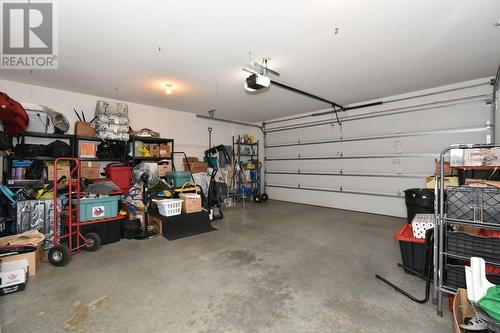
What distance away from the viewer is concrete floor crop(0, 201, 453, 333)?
1.75m

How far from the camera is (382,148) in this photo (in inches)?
210

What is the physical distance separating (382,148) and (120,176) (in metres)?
6.10

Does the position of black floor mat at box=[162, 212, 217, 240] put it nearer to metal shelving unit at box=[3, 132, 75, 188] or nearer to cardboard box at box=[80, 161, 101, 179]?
cardboard box at box=[80, 161, 101, 179]

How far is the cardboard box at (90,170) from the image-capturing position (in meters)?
4.28

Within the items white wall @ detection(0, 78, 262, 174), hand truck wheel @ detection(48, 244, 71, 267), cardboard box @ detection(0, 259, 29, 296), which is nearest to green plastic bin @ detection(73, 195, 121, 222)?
hand truck wheel @ detection(48, 244, 71, 267)

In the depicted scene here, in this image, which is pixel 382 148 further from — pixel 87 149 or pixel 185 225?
pixel 87 149

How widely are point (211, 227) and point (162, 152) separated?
7.58 ft

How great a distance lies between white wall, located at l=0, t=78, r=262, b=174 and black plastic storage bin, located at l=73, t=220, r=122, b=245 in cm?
246

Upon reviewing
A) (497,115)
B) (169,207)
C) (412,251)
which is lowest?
(412,251)

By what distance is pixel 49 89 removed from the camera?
4.33 metres

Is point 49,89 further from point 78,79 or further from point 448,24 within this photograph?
point 448,24

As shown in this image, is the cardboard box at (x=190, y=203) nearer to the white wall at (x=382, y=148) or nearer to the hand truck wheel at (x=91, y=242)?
the hand truck wheel at (x=91, y=242)

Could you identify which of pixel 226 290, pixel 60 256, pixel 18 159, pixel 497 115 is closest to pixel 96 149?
pixel 18 159

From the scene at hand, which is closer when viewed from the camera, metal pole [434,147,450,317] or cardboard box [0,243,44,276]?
metal pole [434,147,450,317]
